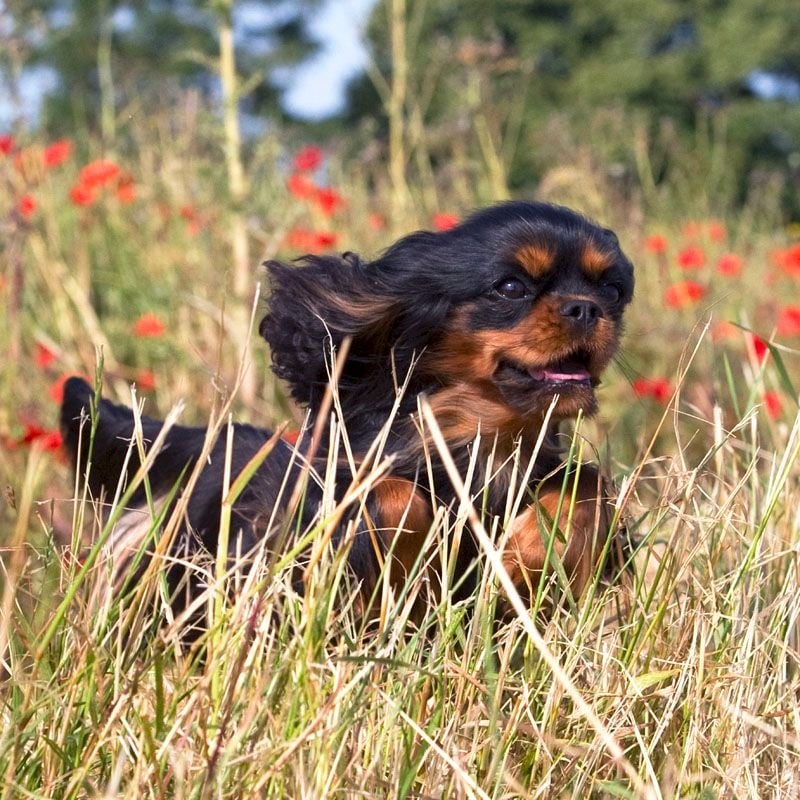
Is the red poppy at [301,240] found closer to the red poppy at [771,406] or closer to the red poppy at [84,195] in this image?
the red poppy at [84,195]

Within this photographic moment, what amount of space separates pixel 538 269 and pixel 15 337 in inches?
87.6

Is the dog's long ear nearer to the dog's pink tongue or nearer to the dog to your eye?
the dog

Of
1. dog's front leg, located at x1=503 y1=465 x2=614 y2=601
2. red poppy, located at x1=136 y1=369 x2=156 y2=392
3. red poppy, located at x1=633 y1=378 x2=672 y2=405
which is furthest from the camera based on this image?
red poppy, located at x1=136 y1=369 x2=156 y2=392

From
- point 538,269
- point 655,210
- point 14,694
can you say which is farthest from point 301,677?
point 655,210

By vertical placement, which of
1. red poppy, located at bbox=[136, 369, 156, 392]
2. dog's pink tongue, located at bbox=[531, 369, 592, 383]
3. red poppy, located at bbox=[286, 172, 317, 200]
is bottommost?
red poppy, located at bbox=[136, 369, 156, 392]

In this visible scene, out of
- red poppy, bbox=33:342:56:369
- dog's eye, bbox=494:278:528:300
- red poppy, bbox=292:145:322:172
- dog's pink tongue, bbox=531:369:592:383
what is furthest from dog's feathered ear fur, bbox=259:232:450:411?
red poppy, bbox=292:145:322:172

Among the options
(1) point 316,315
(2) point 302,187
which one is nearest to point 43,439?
(1) point 316,315

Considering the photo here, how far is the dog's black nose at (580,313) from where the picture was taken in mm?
2463

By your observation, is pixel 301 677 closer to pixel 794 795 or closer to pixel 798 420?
pixel 794 795

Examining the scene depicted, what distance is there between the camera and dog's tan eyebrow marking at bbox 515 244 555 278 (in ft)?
8.52

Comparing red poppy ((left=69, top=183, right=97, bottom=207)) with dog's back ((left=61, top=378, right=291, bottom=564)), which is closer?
dog's back ((left=61, top=378, right=291, bottom=564))

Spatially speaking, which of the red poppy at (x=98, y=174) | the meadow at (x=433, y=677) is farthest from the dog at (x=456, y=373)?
the red poppy at (x=98, y=174)

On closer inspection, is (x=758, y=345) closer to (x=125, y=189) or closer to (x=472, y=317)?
(x=472, y=317)

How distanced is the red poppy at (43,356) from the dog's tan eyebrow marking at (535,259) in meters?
2.52
